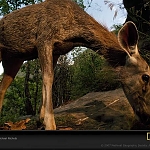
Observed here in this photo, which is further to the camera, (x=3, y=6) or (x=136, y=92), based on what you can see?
(x=3, y=6)

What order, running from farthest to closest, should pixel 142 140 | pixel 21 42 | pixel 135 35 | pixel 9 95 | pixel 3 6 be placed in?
pixel 9 95 < pixel 3 6 < pixel 21 42 < pixel 135 35 < pixel 142 140

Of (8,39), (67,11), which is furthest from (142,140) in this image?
(8,39)

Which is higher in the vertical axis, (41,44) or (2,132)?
(41,44)

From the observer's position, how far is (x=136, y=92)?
9.36 ft

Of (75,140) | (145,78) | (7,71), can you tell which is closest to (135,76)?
(145,78)

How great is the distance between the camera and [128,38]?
2855 millimetres

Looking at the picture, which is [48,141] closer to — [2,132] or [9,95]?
[2,132]

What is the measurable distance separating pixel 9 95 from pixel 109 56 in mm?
7361

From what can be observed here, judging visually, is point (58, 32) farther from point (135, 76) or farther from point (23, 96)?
point (23, 96)

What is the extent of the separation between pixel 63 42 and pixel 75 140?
71.8 inches

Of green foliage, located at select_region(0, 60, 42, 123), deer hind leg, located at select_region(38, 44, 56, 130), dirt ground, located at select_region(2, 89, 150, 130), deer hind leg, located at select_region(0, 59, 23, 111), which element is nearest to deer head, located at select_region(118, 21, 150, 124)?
dirt ground, located at select_region(2, 89, 150, 130)

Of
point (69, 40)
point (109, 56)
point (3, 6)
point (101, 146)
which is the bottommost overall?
point (101, 146)

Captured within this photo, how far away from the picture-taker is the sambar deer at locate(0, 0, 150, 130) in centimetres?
286

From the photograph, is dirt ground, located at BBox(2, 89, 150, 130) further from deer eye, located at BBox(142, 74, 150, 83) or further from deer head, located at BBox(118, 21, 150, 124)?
deer eye, located at BBox(142, 74, 150, 83)
